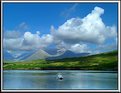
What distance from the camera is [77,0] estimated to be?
9.88 m

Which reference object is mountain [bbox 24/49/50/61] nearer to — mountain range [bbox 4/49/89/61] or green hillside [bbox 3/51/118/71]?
mountain range [bbox 4/49/89/61]

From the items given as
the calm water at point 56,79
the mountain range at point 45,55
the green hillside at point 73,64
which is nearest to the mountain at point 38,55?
the mountain range at point 45,55

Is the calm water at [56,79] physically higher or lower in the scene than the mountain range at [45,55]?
lower

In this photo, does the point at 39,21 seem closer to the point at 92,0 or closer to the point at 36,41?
the point at 36,41

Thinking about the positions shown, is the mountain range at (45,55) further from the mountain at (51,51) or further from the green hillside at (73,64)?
the green hillside at (73,64)

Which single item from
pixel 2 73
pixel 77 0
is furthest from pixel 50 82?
pixel 77 0

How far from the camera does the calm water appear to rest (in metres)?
10.0

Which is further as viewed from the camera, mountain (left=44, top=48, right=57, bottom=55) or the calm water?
mountain (left=44, top=48, right=57, bottom=55)

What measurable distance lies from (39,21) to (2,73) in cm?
159

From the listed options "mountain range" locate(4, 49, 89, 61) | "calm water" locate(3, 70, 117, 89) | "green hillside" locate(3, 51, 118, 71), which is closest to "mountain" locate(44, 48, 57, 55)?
"mountain range" locate(4, 49, 89, 61)

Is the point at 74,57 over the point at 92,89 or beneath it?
over

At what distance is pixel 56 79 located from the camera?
10406 millimetres

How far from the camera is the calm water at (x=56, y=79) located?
10039mm

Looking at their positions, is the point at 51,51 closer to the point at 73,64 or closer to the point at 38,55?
the point at 38,55
